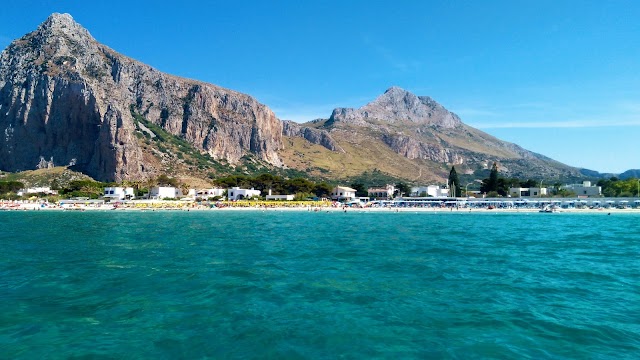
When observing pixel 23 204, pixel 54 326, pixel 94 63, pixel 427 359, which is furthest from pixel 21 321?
pixel 94 63

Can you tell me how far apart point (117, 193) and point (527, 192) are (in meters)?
111

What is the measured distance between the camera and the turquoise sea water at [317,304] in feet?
34.6

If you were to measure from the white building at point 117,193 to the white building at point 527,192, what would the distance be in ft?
340

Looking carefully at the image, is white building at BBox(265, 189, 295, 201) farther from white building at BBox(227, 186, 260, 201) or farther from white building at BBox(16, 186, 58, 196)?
white building at BBox(16, 186, 58, 196)

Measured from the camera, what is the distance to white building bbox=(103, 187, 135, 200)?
4186 inches

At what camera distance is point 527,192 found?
119875 millimetres

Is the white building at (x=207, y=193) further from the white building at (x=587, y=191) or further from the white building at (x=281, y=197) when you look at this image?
the white building at (x=587, y=191)

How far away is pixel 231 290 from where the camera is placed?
16625 mm

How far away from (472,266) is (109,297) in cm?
1724

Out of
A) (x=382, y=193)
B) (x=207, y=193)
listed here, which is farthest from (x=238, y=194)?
(x=382, y=193)

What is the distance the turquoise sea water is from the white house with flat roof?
84593 millimetres

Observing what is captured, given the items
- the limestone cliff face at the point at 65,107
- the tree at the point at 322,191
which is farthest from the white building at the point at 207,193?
the limestone cliff face at the point at 65,107

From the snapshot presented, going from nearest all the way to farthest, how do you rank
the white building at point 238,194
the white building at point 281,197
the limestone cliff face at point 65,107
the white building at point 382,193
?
the white building at point 281,197 < the white building at point 238,194 < the white building at point 382,193 < the limestone cliff face at point 65,107

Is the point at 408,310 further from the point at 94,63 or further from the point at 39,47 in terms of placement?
the point at 39,47
